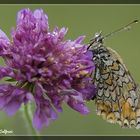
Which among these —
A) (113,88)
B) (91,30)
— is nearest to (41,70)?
(113,88)

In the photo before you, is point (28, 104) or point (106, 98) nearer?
point (28, 104)

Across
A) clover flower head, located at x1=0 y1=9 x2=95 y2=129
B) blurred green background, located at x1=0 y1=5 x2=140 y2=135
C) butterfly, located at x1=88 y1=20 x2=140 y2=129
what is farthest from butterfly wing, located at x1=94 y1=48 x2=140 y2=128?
blurred green background, located at x1=0 y1=5 x2=140 y2=135

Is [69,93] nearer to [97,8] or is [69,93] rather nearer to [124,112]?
[124,112]

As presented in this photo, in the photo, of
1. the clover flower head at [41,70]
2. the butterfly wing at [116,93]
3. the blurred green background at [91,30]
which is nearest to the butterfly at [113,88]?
the butterfly wing at [116,93]

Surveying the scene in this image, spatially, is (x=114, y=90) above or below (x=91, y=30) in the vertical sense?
below

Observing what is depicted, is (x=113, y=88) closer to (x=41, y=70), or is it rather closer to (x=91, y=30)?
(x=41, y=70)

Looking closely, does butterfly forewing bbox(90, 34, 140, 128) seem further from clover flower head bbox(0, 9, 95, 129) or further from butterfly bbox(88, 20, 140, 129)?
clover flower head bbox(0, 9, 95, 129)

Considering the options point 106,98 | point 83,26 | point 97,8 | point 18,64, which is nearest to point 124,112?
point 106,98
